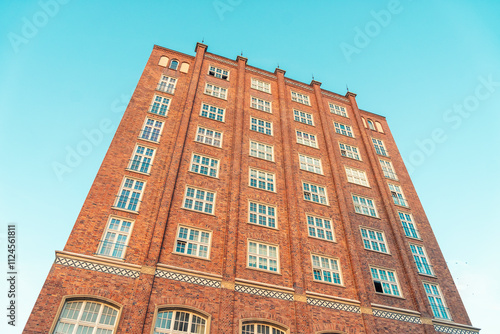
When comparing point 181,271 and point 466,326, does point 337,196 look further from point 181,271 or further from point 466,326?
point 181,271

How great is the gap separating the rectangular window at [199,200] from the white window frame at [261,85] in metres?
15.7

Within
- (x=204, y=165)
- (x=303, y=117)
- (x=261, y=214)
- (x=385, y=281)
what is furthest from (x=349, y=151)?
(x=204, y=165)

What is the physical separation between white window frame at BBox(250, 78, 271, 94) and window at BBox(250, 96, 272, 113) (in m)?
1.91

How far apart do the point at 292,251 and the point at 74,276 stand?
42.6 ft

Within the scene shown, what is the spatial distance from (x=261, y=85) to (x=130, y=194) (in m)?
19.9

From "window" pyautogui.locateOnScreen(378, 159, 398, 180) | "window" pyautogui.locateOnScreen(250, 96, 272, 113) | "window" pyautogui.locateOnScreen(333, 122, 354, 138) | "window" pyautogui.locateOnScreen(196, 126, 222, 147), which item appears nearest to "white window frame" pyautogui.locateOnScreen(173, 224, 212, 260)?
"window" pyautogui.locateOnScreen(196, 126, 222, 147)

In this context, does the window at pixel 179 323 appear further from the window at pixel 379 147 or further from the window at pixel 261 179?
the window at pixel 379 147

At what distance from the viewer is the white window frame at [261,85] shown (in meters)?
35.4

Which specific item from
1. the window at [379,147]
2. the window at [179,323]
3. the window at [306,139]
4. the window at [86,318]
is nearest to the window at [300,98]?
the window at [306,139]

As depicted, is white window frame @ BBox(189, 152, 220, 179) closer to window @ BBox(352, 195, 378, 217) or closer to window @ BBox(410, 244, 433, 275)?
window @ BBox(352, 195, 378, 217)

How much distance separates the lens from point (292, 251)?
73.7ft

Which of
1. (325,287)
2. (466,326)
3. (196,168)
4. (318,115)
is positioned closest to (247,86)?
(318,115)

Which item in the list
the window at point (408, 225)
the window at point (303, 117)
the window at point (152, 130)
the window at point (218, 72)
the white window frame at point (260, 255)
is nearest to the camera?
the white window frame at point (260, 255)

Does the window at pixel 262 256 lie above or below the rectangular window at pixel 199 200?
below
